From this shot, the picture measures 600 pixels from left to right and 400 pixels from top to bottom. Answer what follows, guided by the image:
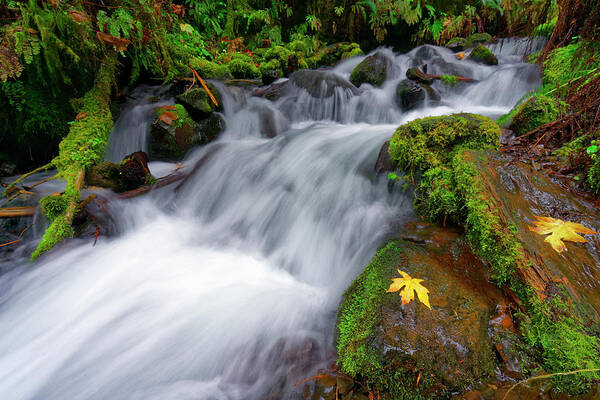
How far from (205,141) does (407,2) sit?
8.16 meters

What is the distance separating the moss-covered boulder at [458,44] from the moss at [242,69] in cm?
649

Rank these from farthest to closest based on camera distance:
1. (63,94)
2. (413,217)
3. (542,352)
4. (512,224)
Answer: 1. (63,94)
2. (413,217)
3. (512,224)
4. (542,352)

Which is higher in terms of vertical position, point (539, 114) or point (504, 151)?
point (539, 114)

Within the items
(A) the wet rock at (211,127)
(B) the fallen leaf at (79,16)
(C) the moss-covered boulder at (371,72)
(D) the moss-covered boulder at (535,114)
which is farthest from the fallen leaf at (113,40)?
(D) the moss-covered boulder at (535,114)

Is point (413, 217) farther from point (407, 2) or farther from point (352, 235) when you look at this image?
point (407, 2)

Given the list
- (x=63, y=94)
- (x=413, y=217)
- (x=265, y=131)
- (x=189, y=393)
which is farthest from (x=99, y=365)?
(x=265, y=131)

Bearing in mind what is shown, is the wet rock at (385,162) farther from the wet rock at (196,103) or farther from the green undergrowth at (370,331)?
the wet rock at (196,103)

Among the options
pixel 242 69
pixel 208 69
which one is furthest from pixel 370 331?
pixel 242 69

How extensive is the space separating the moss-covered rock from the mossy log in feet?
29.8

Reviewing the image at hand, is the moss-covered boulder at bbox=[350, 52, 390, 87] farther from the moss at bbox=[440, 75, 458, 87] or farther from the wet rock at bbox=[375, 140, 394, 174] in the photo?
the wet rock at bbox=[375, 140, 394, 174]

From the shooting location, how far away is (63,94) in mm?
4469

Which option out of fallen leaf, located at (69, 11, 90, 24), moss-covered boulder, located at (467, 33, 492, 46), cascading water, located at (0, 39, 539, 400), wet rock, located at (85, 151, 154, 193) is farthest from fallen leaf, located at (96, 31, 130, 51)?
moss-covered boulder, located at (467, 33, 492, 46)

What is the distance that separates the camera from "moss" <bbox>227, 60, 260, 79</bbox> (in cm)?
767

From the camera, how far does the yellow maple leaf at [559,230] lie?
65.4 inches
